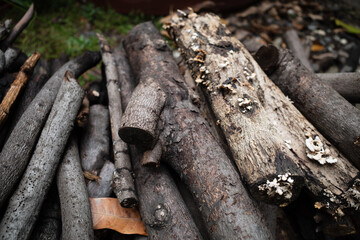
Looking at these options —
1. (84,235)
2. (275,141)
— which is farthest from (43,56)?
(275,141)

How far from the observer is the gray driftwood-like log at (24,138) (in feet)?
6.41

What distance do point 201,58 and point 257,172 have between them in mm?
1260

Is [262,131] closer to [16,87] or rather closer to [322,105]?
[322,105]

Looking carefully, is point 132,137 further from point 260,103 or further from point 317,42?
point 317,42

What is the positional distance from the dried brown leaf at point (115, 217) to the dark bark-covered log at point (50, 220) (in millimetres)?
289

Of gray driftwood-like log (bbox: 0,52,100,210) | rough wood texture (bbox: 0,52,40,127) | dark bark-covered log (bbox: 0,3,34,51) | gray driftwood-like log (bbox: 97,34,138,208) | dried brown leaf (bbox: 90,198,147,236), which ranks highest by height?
dark bark-covered log (bbox: 0,3,34,51)

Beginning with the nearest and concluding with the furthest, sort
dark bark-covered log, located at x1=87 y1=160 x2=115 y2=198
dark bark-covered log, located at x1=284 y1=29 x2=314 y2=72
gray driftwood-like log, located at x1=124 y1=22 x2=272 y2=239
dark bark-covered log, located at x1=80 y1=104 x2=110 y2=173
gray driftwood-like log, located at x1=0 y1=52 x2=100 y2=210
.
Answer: gray driftwood-like log, located at x1=124 y1=22 x2=272 y2=239 → gray driftwood-like log, located at x1=0 y1=52 x2=100 y2=210 → dark bark-covered log, located at x1=87 y1=160 x2=115 y2=198 → dark bark-covered log, located at x1=80 y1=104 x2=110 y2=173 → dark bark-covered log, located at x1=284 y1=29 x2=314 y2=72

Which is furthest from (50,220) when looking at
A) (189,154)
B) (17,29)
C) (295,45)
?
(295,45)

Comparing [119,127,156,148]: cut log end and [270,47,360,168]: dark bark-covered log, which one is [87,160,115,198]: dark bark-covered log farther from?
[270,47,360,168]: dark bark-covered log

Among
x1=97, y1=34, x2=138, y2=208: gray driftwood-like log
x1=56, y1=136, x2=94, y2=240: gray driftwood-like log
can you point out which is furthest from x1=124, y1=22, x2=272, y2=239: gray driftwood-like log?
x1=56, y1=136, x2=94, y2=240: gray driftwood-like log

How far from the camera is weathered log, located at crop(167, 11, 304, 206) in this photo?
184cm

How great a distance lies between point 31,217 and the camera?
1.92m

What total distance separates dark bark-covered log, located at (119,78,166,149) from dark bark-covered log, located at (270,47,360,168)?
4.19ft

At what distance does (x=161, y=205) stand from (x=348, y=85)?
2.21m
